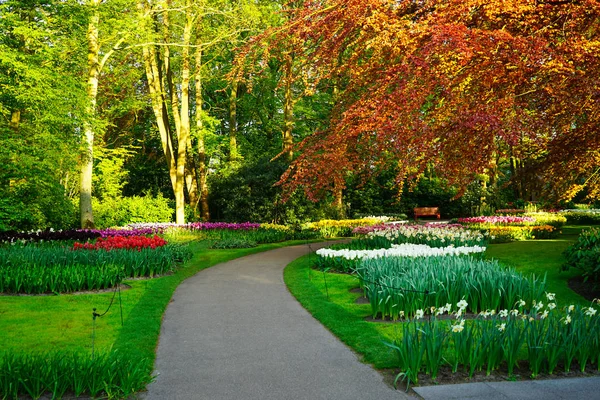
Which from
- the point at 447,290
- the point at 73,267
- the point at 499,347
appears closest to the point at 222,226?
the point at 73,267

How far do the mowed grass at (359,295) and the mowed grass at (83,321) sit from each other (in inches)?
88.6

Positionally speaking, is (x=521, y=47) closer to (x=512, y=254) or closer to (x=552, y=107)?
(x=552, y=107)

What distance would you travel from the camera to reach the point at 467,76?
6.08 m

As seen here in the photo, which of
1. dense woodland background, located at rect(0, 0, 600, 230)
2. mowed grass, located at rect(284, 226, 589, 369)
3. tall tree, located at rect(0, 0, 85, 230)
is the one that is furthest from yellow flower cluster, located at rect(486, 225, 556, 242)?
tall tree, located at rect(0, 0, 85, 230)

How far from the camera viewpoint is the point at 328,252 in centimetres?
1056

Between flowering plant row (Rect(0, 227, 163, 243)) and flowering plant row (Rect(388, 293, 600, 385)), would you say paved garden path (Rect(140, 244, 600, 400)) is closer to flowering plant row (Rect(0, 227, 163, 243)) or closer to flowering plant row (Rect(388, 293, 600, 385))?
flowering plant row (Rect(388, 293, 600, 385))

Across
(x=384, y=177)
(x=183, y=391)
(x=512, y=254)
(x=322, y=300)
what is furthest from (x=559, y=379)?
(x=384, y=177)

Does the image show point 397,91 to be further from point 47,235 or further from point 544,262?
point 47,235

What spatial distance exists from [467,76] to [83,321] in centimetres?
596

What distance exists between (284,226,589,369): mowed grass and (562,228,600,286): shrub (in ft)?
1.21

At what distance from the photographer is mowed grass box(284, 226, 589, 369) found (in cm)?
527

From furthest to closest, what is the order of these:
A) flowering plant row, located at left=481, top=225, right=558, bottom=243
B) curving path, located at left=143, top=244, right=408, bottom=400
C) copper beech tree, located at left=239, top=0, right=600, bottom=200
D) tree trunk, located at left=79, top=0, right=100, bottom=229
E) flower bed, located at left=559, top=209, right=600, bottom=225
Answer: flower bed, located at left=559, top=209, right=600, bottom=225 → flowering plant row, located at left=481, top=225, right=558, bottom=243 → tree trunk, located at left=79, top=0, right=100, bottom=229 → copper beech tree, located at left=239, top=0, right=600, bottom=200 → curving path, located at left=143, top=244, right=408, bottom=400

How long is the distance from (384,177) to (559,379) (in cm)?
2657

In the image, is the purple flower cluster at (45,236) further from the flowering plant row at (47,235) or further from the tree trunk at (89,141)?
the tree trunk at (89,141)
